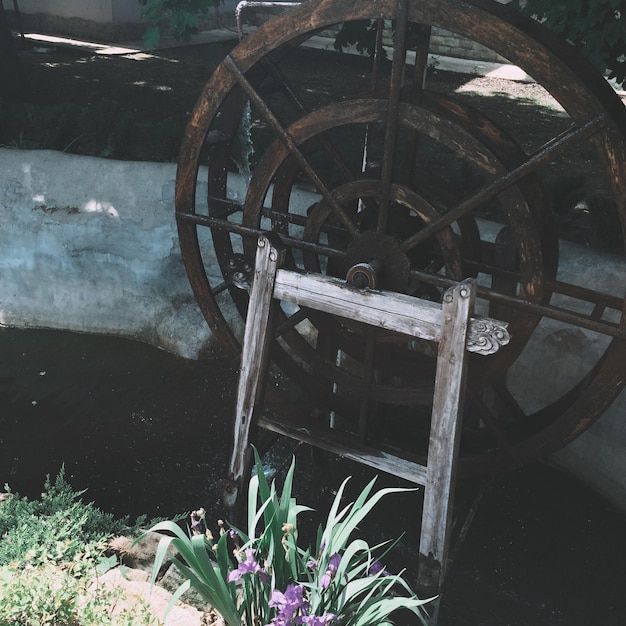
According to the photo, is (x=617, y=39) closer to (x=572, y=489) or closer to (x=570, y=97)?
(x=570, y=97)

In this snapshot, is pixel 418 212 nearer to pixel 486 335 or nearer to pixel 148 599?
pixel 486 335

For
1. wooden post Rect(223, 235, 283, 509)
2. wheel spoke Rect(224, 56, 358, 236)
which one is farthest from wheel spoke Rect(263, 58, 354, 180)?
wooden post Rect(223, 235, 283, 509)

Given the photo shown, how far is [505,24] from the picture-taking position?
2799mm

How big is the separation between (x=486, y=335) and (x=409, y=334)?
28 centimetres

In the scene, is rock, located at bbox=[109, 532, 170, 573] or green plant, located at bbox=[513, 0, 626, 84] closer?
rock, located at bbox=[109, 532, 170, 573]

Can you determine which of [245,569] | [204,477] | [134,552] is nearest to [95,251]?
[204,477]

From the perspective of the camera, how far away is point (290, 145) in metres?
3.32

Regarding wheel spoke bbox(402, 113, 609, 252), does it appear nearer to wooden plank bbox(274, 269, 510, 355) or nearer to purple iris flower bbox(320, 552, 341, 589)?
wooden plank bbox(274, 269, 510, 355)

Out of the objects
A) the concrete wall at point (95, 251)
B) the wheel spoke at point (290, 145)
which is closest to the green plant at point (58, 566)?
the wheel spoke at point (290, 145)

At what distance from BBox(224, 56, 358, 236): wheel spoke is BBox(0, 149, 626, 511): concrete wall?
56.6 inches

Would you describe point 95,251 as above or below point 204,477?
above

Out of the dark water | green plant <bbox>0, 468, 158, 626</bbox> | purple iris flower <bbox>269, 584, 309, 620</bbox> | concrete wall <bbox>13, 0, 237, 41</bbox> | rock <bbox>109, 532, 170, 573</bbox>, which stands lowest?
the dark water

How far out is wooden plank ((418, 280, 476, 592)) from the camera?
266 cm

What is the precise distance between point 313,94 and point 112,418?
16.2 ft
